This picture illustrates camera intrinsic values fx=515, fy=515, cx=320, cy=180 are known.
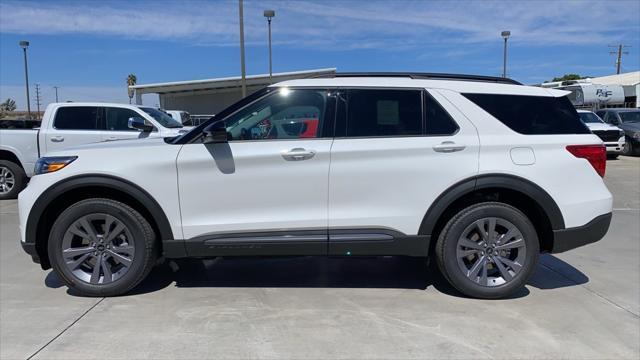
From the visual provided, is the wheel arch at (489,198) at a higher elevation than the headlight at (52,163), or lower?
lower

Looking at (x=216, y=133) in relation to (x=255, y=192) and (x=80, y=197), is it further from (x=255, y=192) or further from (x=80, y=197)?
(x=80, y=197)

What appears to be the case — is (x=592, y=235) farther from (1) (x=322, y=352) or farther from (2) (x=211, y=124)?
(2) (x=211, y=124)

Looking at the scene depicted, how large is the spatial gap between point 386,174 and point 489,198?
38.6 inches

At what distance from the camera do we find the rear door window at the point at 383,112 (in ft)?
14.1

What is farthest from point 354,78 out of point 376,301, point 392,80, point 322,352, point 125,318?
point 125,318

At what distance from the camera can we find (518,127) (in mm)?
4355

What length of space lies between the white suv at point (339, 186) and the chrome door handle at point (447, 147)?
0.01m

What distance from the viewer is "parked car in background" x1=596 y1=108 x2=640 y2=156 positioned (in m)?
18.3

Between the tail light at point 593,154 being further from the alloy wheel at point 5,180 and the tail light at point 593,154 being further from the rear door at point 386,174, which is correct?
the alloy wheel at point 5,180

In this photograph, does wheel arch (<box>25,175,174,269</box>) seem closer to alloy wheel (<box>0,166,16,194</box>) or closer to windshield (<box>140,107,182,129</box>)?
windshield (<box>140,107,182,129</box>)

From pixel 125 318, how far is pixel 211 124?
65.7 inches

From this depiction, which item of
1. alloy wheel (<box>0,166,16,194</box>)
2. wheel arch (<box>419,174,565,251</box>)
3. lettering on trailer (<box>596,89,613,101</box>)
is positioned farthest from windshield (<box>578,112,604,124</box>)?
alloy wheel (<box>0,166,16,194</box>)

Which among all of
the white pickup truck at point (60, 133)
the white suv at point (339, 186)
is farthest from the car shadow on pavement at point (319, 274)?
the white pickup truck at point (60, 133)

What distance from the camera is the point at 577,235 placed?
4.34 metres
